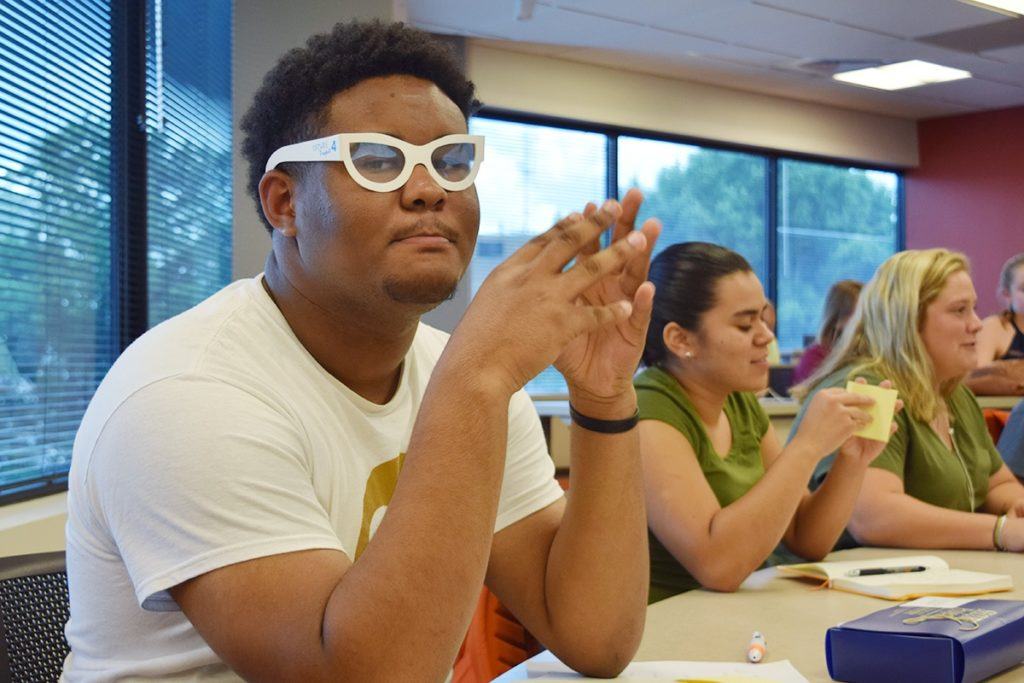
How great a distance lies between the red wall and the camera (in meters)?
8.64

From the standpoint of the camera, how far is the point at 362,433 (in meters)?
1.26

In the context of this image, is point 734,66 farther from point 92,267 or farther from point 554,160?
point 92,267

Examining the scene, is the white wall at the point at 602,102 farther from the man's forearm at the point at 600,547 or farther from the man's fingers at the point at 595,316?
the man's fingers at the point at 595,316

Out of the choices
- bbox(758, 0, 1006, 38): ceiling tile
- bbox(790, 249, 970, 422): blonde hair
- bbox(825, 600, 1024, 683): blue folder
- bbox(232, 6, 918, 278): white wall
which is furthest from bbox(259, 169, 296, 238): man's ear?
bbox(758, 0, 1006, 38): ceiling tile

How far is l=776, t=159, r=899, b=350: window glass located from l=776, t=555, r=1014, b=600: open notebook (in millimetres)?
6896

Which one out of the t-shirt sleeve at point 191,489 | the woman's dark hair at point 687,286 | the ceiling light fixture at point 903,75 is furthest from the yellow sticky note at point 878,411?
the ceiling light fixture at point 903,75

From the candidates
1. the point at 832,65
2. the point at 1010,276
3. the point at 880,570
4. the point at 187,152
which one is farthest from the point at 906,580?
the point at 832,65

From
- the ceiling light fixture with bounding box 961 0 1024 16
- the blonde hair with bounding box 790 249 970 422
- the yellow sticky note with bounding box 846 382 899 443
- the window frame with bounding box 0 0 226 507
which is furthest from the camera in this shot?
the ceiling light fixture with bounding box 961 0 1024 16

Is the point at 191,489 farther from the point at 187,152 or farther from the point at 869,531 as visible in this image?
the point at 187,152

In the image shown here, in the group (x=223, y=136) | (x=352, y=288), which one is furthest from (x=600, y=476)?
(x=223, y=136)

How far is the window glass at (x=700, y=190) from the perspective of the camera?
26.2 ft

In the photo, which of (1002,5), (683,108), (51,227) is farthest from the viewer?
(683,108)

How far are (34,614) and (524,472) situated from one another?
0.64 meters

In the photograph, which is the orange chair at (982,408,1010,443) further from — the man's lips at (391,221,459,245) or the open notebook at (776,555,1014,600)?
the man's lips at (391,221,459,245)
